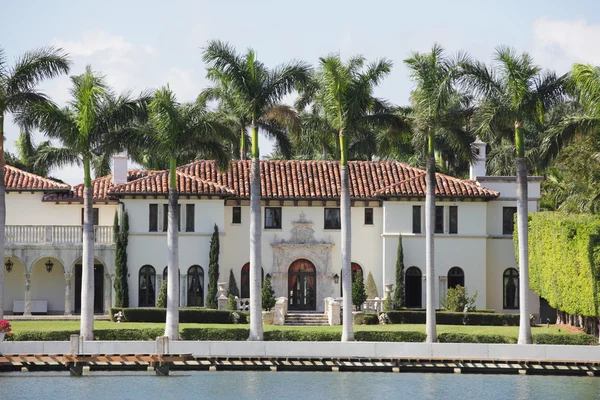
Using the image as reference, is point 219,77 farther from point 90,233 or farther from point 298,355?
point 298,355

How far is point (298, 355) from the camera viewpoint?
4625 centimetres

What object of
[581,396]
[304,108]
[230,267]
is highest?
[304,108]

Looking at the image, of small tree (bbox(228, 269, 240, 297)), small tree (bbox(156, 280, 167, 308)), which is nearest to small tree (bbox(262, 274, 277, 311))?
small tree (bbox(228, 269, 240, 297))

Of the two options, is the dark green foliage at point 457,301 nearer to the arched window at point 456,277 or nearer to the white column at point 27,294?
the arched window at point 456,277

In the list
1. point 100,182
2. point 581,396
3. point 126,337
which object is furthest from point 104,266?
point 581,396

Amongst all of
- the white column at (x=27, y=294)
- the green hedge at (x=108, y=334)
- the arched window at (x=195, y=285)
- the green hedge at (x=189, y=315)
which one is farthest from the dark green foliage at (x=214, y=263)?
the green hedge at (x=108, y=334)

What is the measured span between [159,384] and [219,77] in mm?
14542

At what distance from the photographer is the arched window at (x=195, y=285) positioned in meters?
62.4

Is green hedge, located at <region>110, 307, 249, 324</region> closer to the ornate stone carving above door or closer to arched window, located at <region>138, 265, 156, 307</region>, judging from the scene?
arched window, located at <region>138, 265, 156, 307</region>

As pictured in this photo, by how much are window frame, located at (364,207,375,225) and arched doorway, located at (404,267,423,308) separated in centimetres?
330

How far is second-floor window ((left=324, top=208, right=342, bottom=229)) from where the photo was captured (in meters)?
64.0

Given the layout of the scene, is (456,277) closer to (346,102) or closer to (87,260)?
(346,102)

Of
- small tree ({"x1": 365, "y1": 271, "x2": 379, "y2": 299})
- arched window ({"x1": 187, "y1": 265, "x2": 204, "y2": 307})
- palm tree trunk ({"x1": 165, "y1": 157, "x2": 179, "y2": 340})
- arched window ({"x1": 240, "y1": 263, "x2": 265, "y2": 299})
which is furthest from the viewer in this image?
arched window ({"x1": 240, "y1": 263, "x2": 265, "y2": 299})

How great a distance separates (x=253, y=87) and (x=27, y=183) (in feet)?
62.6
